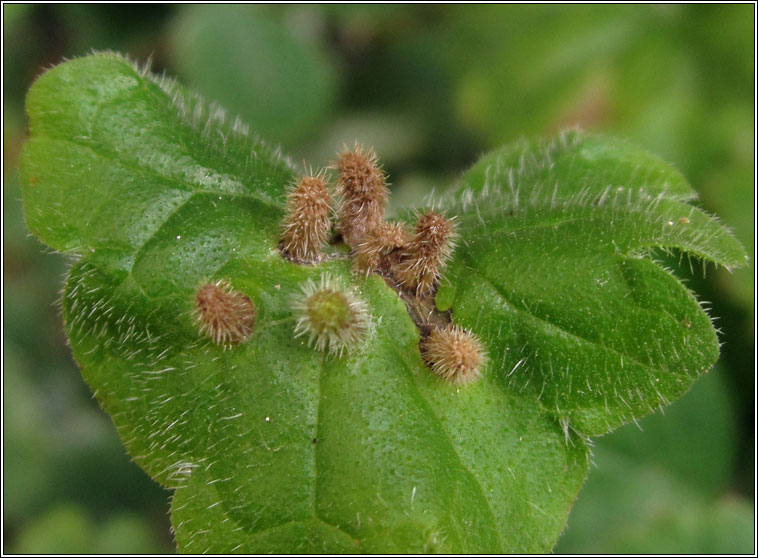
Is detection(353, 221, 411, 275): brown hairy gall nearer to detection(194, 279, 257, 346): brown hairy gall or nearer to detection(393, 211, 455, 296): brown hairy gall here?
detection(393, 211, 455, 296): brown hairy gall

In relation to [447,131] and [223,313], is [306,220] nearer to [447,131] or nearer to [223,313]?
[223,313]

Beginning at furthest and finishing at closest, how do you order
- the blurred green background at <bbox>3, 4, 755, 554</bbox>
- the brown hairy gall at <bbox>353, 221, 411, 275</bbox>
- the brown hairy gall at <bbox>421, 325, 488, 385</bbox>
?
the blurred green background at <bbox>3, 4, 755, 554</bbox>, the brown hairy gall at <bbox>353, 221, 411, 275</bbox>, the brown hairy gall at <bbox>421, 325, 488, 385</bbox>

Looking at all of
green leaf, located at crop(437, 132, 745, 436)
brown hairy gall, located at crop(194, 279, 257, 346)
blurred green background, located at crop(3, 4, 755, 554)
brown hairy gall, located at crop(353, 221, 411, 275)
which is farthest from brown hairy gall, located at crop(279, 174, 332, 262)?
blurred green background, located at crop(3, 4, 755, 554)

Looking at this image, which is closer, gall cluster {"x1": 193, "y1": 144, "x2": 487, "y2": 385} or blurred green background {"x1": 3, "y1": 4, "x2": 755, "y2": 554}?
gall cluster {"x1": 193, "y1": 144, "x2": 487, "y2": 385}

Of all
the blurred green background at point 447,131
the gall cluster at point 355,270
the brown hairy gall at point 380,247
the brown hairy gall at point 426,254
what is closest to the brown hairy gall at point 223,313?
the gall cluster at point 355,270

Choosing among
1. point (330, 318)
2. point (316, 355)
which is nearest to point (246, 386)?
point (316, 355)

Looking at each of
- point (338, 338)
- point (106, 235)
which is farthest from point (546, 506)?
point (106, 235)

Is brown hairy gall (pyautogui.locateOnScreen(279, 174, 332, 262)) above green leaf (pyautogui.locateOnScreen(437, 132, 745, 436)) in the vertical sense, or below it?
above
